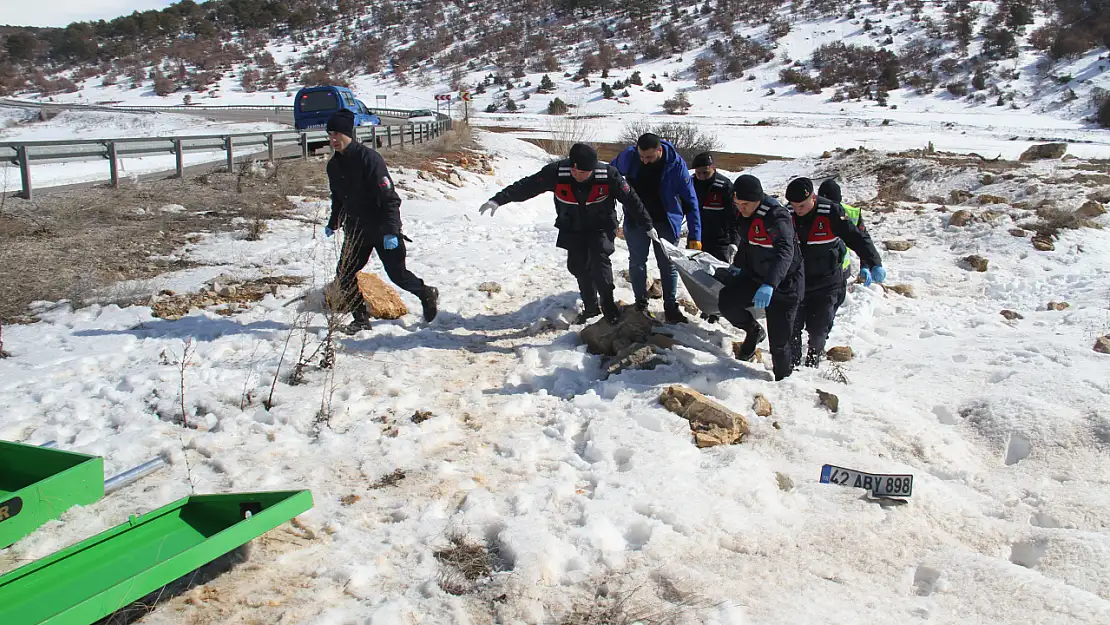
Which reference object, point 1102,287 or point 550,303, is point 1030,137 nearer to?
point 1102,287

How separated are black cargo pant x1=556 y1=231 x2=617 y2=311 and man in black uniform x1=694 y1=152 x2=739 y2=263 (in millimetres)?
1157

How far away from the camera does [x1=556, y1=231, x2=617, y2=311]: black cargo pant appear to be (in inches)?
247

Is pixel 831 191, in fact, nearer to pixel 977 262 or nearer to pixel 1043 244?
pixel 977 262

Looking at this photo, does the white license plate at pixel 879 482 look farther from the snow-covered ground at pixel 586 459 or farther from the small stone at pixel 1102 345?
the small stone at pixel 1102 345

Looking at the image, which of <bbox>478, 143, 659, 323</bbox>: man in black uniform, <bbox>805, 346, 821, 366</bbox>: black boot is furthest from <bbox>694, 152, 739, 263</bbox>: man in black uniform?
<bbox>805, 346, 821, 366</bbox>: black boot

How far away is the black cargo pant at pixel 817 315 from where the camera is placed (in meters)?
6.00

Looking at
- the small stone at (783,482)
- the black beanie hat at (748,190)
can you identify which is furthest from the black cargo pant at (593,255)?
the small stone at (783,482)

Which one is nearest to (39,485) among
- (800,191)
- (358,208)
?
(358,208)

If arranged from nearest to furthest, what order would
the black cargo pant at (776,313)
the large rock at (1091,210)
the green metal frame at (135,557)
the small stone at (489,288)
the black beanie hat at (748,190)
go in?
the green metal frame at (135,557) < the black beanie hat at (748,190) < the black cargo pant at (776,313) < the small stone at (489,288) < the large rock at (1091,210)

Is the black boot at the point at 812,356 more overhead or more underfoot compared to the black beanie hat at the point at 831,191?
more underfoot

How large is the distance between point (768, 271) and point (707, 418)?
1.24 metres

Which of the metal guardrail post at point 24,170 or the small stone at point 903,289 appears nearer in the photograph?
the small stone at point 903,289

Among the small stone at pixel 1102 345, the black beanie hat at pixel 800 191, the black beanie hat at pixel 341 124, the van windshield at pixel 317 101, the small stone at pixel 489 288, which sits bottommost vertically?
the small stone at pixel 1102 345

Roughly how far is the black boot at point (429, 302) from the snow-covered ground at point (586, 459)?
6.0 inches
